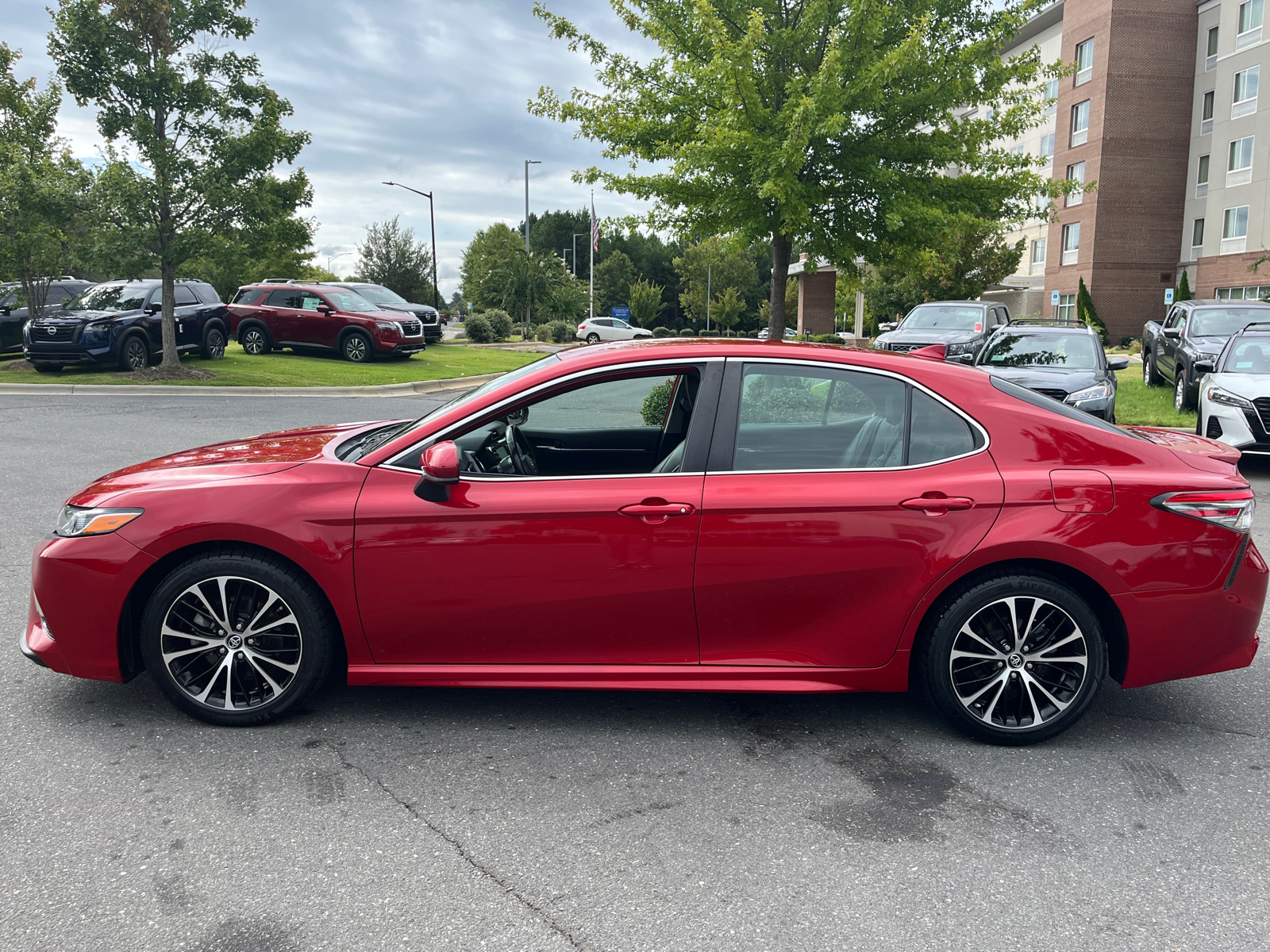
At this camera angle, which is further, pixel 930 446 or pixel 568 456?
pixel 568 456

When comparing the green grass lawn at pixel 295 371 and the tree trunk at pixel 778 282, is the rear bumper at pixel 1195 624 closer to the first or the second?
the tree trunk at pixel 778 282

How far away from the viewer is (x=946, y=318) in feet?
65.6

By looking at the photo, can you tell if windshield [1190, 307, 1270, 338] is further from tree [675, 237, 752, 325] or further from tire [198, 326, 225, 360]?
tree [675, 237, 752, 325]

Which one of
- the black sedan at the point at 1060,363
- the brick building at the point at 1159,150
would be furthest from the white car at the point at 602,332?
the black sedan at the point at 1060,363

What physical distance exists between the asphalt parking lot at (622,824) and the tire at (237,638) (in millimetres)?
141

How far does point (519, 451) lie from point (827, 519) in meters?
1.46

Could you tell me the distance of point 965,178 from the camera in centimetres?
1467

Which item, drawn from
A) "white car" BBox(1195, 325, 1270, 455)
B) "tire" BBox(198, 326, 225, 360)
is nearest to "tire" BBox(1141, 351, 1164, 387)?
"white car" BBox(1195, 325, 1270, 455)

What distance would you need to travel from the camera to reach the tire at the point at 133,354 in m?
19.1

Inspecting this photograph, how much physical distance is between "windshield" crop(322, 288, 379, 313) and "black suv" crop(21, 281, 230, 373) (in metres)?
3.26

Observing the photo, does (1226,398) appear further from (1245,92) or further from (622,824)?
(1245,92)

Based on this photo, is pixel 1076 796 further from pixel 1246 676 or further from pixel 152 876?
pixel 152 876

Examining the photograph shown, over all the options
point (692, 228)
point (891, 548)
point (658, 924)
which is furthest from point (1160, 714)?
point (692, 228)

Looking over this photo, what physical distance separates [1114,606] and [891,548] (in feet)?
3.02
